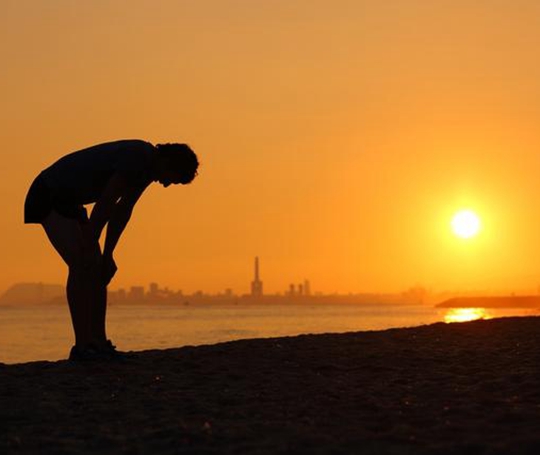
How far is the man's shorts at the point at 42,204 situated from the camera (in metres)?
7.76

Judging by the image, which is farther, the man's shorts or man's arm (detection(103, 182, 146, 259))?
the man's shorts

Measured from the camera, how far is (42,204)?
778 centimetres

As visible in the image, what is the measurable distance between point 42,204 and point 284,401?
307cm

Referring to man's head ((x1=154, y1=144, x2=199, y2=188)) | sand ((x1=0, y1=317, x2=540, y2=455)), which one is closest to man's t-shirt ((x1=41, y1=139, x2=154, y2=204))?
man's head ((x1=154, y1=144, x2=199, y2=188))

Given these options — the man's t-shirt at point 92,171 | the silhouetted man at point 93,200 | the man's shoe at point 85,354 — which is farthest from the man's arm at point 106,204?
the man's shoe at point 85,354

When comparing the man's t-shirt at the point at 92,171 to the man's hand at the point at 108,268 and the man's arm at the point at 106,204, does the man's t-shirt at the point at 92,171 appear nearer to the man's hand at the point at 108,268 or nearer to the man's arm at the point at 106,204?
the man's arm at the point at 106,204

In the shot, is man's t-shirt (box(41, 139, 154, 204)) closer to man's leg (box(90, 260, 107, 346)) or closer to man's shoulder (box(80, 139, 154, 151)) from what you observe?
man's shoulder (box(80, 139, 154, 151))

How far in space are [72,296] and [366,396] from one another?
2.94m

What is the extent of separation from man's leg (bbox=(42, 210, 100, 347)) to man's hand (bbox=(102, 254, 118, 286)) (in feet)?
0.21

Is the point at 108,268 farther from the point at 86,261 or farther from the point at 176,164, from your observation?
the point at 176,164

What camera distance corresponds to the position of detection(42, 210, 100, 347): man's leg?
770cm

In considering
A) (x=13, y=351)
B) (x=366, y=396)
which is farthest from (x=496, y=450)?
(x=13, y=351)

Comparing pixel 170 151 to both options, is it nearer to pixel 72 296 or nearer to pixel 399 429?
pixel 72 296

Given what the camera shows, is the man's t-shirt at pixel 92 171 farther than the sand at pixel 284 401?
Yes
